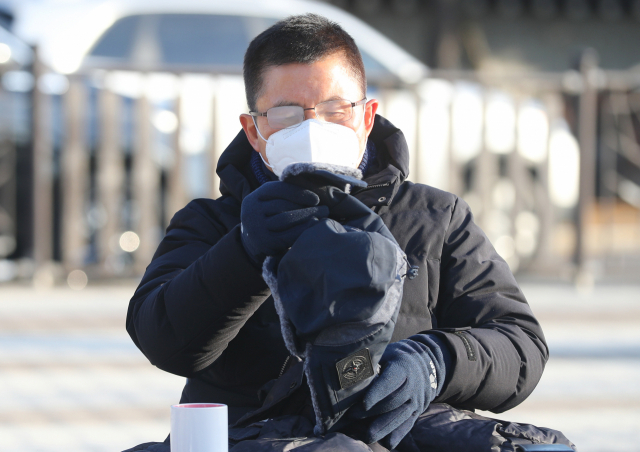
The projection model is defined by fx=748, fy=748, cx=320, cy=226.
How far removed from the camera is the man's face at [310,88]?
4.87 ft

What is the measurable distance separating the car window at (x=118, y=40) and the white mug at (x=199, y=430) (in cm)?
406

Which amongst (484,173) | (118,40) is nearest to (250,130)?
(484,173)

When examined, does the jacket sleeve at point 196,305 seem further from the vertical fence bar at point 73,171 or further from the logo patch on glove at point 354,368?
the vertical fence bar at point 73,171

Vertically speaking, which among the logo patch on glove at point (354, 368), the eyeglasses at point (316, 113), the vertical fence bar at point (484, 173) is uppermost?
the eyeglasses at point (316, 113)

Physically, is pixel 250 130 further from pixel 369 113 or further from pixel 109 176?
pixel 109 176

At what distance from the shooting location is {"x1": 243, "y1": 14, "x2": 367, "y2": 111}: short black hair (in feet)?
4.99

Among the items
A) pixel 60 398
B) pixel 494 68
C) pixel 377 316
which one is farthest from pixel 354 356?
pixel 494 68

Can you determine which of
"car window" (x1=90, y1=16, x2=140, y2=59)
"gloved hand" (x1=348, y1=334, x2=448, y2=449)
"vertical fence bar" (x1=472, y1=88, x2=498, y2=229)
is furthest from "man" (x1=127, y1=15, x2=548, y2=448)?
"car window" (x1=90, y1=16, x2=140, y2=59)

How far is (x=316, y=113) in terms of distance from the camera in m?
1.47

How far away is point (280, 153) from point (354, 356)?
0.46 metres

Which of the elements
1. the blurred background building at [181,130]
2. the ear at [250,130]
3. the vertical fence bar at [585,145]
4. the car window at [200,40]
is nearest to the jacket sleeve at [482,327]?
the ear at [250,130]

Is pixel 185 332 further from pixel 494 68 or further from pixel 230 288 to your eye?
pixel 494 68

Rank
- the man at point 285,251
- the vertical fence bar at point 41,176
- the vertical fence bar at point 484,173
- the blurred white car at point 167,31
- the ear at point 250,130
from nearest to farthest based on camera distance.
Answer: the man at point 285,251
the ear at point 250,130
the vertical fence bar at point 41,176
the vertical fence bar at point 484,173
the blurred white car at point 167,31

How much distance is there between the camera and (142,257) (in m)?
3.91
